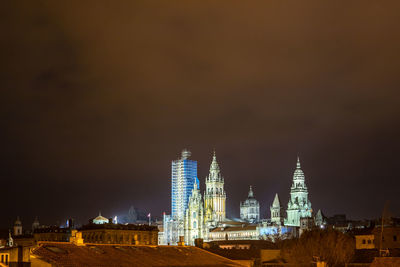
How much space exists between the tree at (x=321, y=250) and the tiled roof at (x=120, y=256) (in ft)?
85.9

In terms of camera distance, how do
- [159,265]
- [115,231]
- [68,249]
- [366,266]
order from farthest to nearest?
[115,231] < [366,266] < [159,265] < [68,249]

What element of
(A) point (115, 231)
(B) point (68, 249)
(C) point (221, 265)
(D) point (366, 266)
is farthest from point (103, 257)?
(A) point (115, 231)

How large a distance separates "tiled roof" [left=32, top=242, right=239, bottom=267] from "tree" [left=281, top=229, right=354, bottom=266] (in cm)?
2617

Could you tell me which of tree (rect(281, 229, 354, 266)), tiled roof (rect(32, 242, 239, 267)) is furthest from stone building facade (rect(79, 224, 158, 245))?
tiled roof (rect(32, 242, 239, 267))

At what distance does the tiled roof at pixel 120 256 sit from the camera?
48.4 m

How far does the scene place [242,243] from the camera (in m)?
173

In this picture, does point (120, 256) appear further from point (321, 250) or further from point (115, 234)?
point (115, 234)

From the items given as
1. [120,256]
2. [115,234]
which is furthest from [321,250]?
[115,234]

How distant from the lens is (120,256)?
180 feet

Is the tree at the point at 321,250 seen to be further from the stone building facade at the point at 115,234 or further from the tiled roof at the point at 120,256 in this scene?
the stone building facade at the point at 115,234

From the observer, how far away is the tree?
88938 millimetres

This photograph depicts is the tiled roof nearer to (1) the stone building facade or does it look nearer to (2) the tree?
(2) the tree

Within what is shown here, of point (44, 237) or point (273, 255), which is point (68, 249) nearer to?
point (273, 255)

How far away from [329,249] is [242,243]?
7952 centimetres
